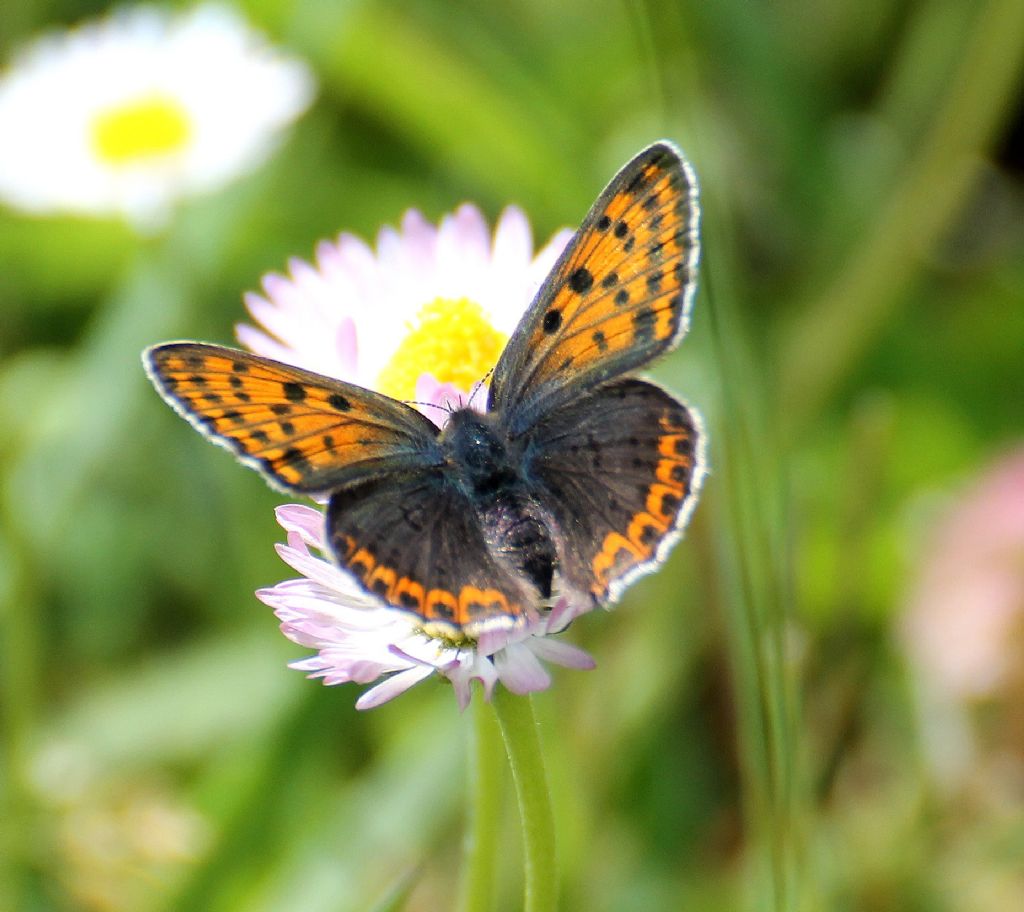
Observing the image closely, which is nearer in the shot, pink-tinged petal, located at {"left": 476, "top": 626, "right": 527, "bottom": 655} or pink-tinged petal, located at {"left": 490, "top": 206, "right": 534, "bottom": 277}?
pink-tinged petal, located at {"left": 476, "top": 626, "right": 527, "bottom": 655}

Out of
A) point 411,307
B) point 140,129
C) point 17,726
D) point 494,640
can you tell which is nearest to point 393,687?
point 494,640

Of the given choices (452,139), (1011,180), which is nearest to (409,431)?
(452,139)

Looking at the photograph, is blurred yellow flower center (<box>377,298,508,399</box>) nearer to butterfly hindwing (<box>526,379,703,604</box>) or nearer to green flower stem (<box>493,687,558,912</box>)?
butterfly hindwing (<box>526,379,703,604</box>)

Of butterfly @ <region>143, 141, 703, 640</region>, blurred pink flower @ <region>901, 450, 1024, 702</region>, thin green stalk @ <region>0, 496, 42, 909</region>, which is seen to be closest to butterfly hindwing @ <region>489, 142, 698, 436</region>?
butterfly @ <region>143, 141, 703, 640</region>

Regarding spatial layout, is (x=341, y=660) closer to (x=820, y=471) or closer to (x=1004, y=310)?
(x=820, y=471)

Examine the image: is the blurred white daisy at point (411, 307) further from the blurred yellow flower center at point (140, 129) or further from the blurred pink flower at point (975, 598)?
the blurred yellow flower center at point (140, 129)

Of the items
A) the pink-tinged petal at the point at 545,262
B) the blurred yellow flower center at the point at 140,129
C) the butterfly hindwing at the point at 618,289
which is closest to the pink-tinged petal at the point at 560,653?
the butterfly hindwing at the point at 618,289
